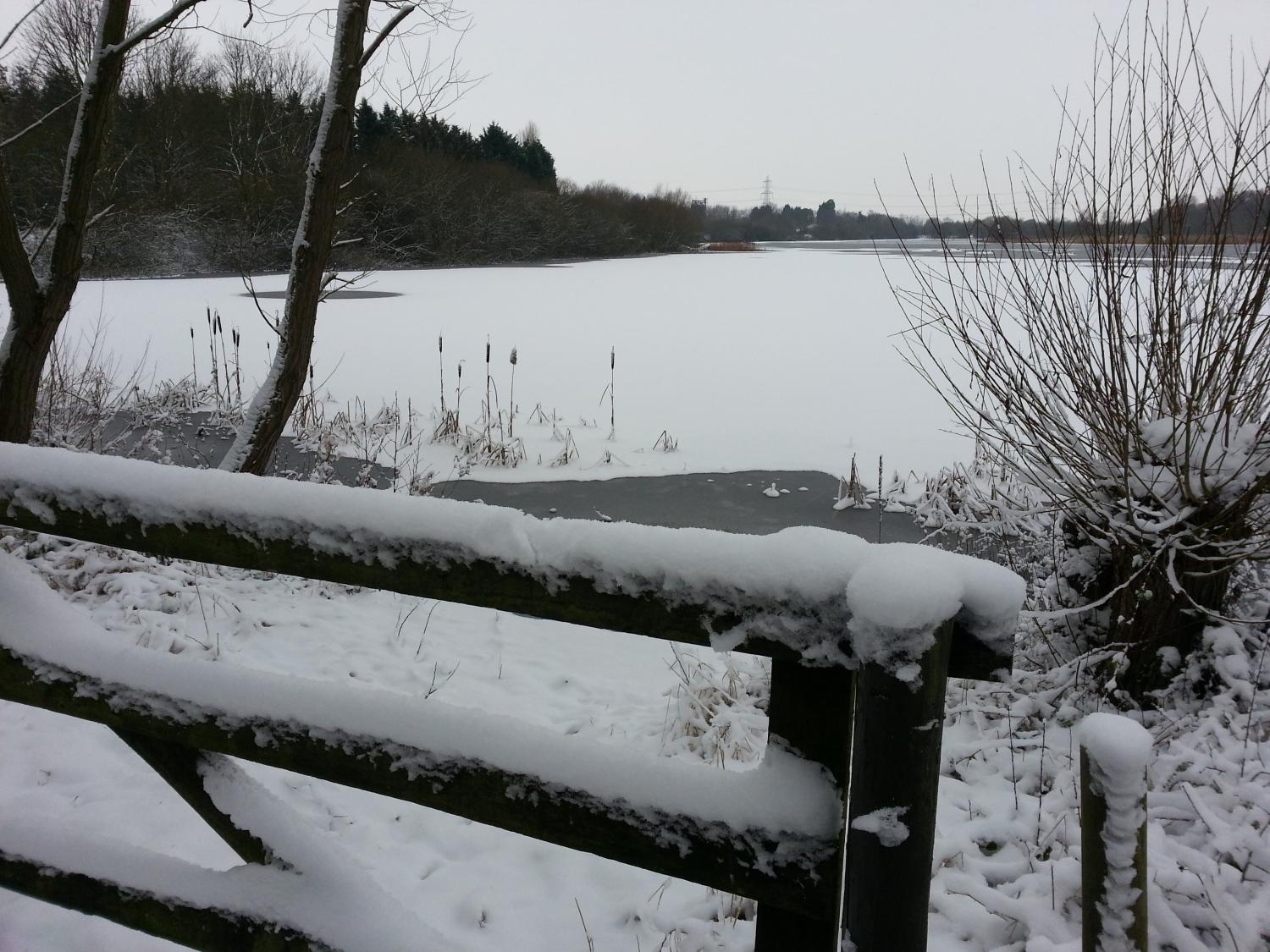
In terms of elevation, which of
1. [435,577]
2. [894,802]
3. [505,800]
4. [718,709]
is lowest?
[718,709]

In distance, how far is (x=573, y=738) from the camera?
4.33 feet

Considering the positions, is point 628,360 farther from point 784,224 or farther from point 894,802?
point 784,224

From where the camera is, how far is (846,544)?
113 cm

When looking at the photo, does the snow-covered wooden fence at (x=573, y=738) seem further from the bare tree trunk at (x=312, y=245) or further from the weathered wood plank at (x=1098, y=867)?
the bare tree trunk at (x=312, y=245)

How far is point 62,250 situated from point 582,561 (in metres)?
5.23

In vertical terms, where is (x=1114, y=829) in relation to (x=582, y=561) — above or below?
below

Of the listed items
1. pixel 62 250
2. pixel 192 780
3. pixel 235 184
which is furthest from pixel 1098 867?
pixel 235 184

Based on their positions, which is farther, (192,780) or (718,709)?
(718,709)

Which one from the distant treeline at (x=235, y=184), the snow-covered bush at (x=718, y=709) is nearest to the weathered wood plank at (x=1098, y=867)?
the snow-covered bush at (x=718, y=709)

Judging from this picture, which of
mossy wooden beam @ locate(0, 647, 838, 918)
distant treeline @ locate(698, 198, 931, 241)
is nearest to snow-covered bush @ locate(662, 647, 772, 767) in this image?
mossy wooden beam @ locate(0, 647, 838, 918)

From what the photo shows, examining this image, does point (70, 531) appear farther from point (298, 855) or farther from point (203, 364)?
point (203, 364)

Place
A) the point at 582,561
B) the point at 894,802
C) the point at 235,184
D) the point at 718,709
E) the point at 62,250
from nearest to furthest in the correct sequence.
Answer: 1. the point at 894,802
2. the point at 582,561
3. the point at 718,709
4. the point at 62,250
5. the point at 235,184

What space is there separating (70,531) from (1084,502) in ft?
12.1

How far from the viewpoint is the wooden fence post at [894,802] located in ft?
3.41
